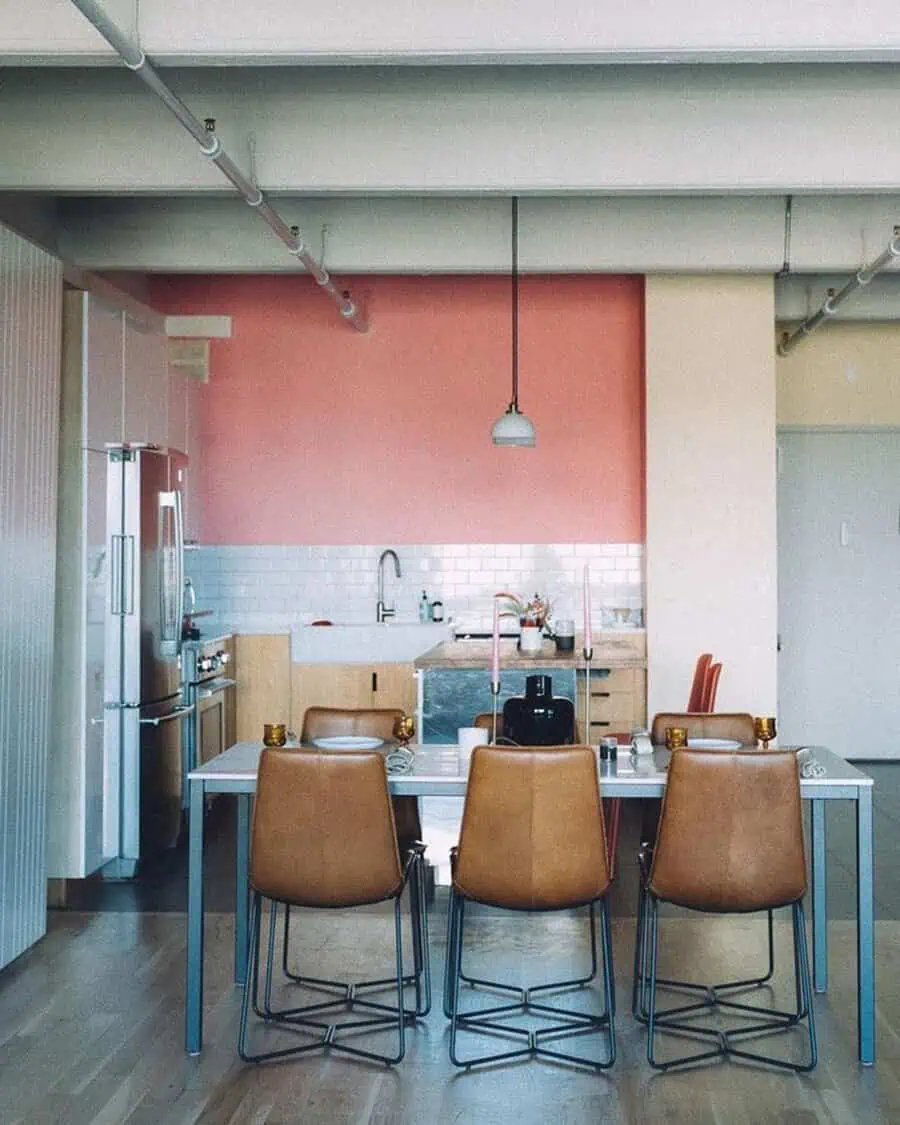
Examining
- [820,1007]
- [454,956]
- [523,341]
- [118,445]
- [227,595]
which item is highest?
[523,341]

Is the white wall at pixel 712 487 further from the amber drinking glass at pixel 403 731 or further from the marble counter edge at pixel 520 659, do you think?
the amber drinking glass at pixel 403 731

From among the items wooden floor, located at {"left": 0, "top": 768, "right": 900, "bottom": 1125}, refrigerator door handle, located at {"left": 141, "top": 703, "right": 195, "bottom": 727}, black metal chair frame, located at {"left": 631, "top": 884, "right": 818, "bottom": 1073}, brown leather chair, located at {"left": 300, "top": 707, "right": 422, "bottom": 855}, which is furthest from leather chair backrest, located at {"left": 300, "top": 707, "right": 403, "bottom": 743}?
refrigerator door handle, located at {"left": 141, "top": 703, "right": 195, "bottom": 727}

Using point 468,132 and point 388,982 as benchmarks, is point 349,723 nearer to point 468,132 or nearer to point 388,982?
point 388,982

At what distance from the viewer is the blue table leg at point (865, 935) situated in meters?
3.56

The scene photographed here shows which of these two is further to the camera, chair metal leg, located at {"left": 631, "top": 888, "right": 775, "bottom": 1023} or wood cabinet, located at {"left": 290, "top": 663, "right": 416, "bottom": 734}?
wood cabinet, located at {"left": 290, "top": 663, "right": 416, "bottom": 734}

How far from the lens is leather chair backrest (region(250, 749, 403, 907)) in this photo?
3.56 meters

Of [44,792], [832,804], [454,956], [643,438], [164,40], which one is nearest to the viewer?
[454,956]

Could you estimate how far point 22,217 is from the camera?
610 centimetres

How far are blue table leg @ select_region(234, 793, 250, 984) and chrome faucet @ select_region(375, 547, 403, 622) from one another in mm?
3972

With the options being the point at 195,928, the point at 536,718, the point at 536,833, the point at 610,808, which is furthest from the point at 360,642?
the point at 536,833

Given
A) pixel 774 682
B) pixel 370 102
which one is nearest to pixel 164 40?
pixel 370 102

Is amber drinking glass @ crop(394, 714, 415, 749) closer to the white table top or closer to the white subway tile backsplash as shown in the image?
the white table top

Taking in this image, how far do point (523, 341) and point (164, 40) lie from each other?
14.9ft

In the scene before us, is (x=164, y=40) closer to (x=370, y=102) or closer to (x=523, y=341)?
(x=370, y=102)
